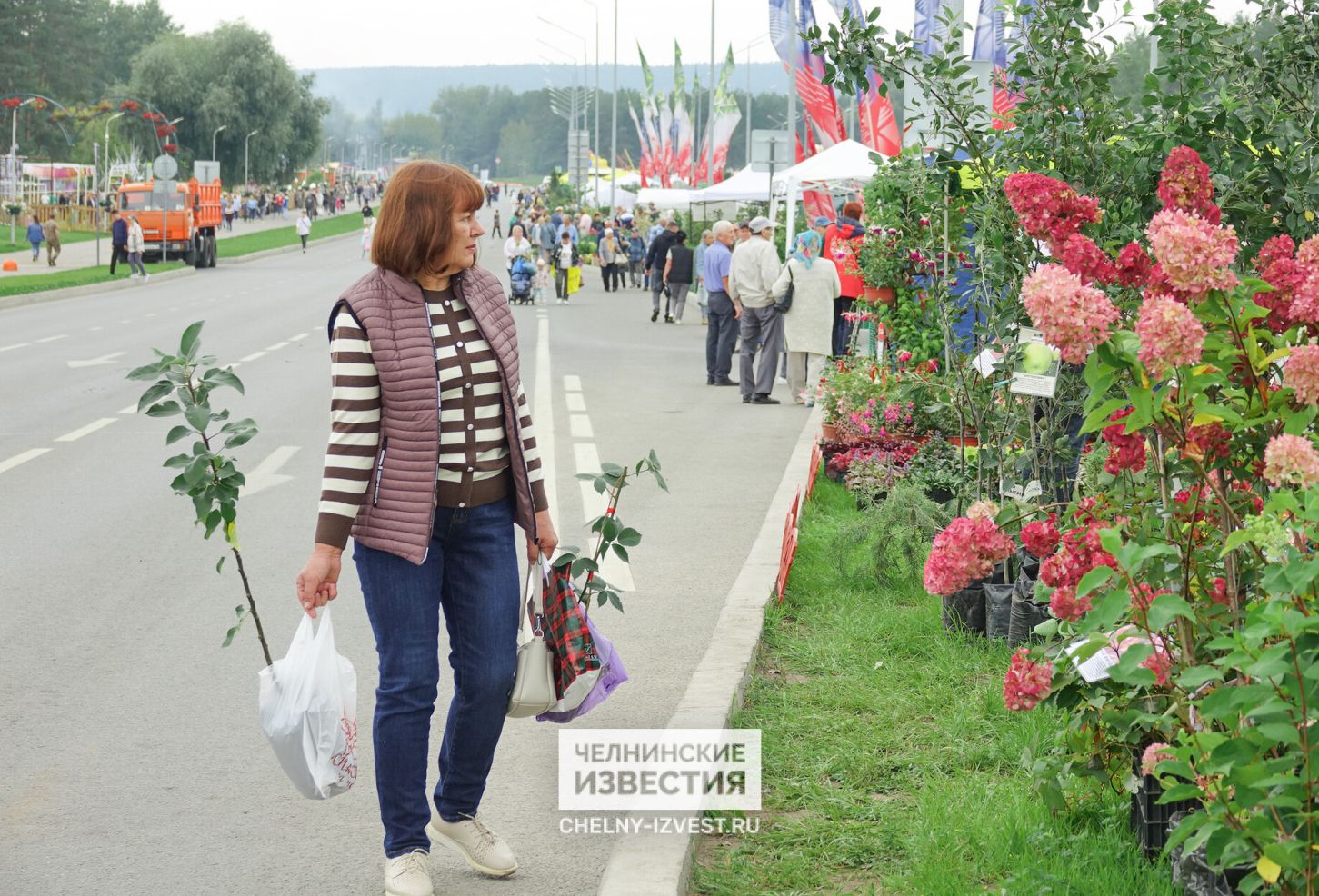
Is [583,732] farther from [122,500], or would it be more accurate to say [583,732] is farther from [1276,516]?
[122,500]

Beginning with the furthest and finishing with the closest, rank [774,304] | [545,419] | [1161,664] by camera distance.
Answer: [774,304] → [545,419] → [1161,664]

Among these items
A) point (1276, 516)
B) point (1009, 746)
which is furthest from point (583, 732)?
point (1276, 516)

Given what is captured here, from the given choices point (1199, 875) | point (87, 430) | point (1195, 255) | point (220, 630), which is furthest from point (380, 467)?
point (87, 430)

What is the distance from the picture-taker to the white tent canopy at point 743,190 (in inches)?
1267

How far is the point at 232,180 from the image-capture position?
105375 millimetres

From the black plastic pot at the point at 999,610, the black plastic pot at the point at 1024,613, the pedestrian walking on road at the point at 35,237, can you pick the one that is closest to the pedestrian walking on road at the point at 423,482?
the black plastic pot at the point at 1024,613

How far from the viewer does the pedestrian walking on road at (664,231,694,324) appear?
27.0m

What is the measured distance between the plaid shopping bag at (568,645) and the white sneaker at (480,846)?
36 cm

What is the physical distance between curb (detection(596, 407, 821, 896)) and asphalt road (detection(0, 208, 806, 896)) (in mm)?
199

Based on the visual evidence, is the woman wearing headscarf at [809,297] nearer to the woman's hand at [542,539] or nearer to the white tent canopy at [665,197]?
the woman's hand at [542,539]

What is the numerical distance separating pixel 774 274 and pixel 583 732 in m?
11.1

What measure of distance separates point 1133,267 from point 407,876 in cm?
217

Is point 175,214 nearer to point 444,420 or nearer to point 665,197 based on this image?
point 665,197

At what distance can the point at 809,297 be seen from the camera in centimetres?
1550
